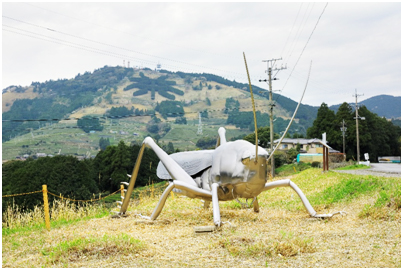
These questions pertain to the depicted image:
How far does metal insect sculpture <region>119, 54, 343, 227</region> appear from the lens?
786 centimetres

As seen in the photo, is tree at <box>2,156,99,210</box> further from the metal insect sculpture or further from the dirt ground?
the dirt ground

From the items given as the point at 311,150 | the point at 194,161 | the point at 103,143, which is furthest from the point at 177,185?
the point at 103,143

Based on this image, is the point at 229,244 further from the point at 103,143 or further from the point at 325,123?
the point at 103,143

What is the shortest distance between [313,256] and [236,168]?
2649 mm

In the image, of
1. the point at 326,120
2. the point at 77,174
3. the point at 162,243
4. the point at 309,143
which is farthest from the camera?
the point at 309,143

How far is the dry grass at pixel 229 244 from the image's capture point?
5664 millimetres

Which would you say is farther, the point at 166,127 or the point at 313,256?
the point at 166,127

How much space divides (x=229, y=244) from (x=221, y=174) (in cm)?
217

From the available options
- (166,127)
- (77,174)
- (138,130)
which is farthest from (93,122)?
(77,174)

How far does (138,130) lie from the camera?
7525 inches

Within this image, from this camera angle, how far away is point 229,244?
6355 mm

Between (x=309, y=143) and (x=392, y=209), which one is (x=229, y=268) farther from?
(x=309, y=143)

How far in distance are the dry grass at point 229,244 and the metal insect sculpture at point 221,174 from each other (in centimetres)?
60

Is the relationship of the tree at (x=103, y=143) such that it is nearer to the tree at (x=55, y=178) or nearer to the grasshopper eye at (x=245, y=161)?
the tree at (x=55, y=178)
